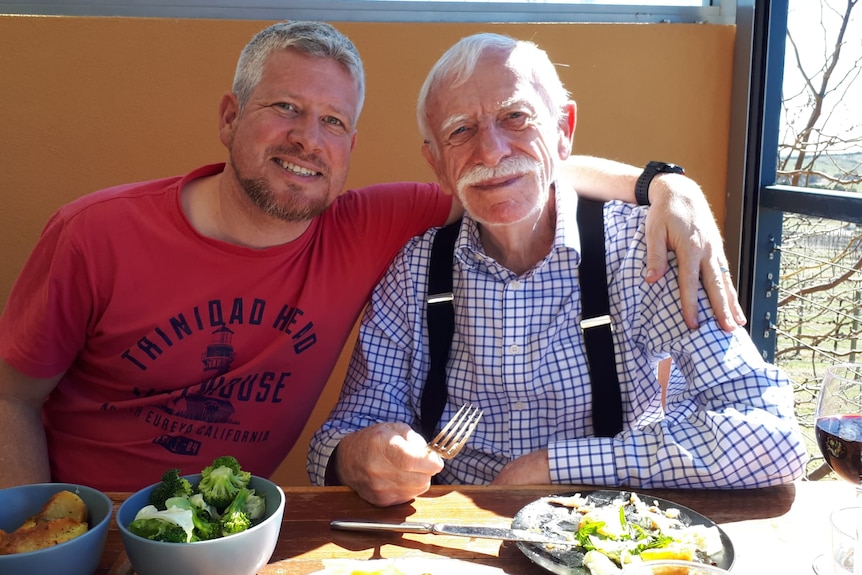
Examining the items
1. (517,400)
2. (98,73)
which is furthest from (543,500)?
(98,73)

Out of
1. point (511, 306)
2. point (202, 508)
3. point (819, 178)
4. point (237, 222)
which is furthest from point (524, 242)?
point (819, 178)

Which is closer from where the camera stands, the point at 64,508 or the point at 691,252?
the point at 64,508

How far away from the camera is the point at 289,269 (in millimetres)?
1798

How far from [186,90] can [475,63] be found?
132 cm

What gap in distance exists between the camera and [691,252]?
A: 1.60 metres

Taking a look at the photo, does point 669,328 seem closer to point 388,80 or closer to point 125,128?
point 388,80

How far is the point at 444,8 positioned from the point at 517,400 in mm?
1629

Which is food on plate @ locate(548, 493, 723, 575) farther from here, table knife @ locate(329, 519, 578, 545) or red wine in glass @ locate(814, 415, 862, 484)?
red wine in glass @ locate(814, 415, 862, 484)

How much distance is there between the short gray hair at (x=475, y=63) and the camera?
5.84ft

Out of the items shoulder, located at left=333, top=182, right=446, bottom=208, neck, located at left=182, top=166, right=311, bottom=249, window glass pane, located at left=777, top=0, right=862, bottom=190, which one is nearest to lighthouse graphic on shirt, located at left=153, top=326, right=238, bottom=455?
neck, located at left=182, top=166, right=311, bottom=249

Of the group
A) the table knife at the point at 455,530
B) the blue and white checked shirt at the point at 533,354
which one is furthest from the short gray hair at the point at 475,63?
the table knife at the point at 455,530

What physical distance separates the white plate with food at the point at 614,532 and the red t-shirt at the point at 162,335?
0.79m

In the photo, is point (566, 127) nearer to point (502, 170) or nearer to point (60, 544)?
point (502, 170)

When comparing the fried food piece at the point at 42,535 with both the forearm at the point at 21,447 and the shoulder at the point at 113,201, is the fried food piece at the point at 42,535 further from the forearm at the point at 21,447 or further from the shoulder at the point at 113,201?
the shoulder at the point at 113,201
